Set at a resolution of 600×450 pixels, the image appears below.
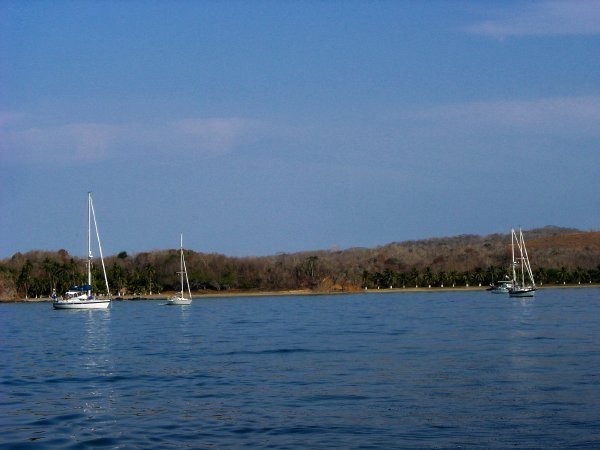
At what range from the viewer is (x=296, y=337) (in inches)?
1981

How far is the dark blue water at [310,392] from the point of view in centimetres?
2022

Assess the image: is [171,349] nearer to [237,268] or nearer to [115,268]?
[115,268]

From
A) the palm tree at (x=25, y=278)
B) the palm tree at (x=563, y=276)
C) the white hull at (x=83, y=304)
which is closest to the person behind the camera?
the white hull at (x=83, y=304)

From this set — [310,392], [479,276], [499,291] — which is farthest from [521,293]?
[310,392]

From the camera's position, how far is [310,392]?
26781 millimetres

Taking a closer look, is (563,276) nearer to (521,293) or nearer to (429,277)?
(429,277)

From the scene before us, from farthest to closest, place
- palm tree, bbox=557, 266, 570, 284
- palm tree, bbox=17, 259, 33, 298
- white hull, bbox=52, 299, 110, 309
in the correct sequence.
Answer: palm tree, bbox=557, 266, 570, 284 → palm tree, bbox=17, 259, 33, 298 → white hull, bbox=52, 299, 110, 309

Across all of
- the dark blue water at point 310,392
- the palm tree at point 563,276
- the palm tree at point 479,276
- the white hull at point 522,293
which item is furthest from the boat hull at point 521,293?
the palm tree at point 563,276

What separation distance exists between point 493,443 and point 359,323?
45.2 metres

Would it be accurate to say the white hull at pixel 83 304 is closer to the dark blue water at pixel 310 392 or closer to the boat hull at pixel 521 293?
the dark blue water at pixel 310 392

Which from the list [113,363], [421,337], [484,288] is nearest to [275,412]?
[113,363]

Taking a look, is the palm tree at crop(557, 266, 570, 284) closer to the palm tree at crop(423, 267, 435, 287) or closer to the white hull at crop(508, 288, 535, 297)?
the palm tree at crop(423, 267, 435, 287)

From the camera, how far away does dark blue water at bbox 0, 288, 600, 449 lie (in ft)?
66.3

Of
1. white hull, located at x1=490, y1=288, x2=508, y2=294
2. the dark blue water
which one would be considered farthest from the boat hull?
the dark blue water
